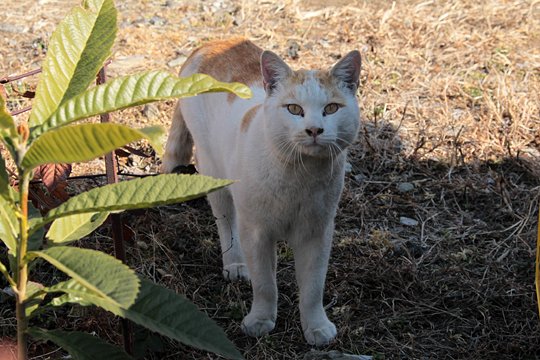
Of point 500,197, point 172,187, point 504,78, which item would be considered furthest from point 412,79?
point 172,187

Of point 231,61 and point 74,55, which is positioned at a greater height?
point 74,55

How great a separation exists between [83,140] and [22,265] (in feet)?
1.20

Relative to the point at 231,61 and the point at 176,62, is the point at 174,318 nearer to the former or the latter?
the point at 231,61

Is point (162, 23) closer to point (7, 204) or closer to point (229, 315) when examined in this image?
point (229, 315)

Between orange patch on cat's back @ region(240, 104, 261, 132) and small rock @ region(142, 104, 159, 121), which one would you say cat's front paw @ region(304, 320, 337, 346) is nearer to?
orange patch on cat's back @ region(240, 104, 261, 132)

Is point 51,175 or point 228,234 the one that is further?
point 228,234

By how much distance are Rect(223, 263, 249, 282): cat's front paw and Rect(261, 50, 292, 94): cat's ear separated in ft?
2.73

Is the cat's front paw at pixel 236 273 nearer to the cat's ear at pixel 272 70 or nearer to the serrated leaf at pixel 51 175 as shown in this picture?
the cat's ear at pixel 272 70

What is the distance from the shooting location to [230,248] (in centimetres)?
339

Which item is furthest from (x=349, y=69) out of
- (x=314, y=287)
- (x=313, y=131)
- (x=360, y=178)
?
(x=360, y=178)

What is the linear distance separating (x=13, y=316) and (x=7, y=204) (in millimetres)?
1408

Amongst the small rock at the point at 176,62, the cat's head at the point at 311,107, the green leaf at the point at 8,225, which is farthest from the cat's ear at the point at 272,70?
the small rock at the point at 176,62

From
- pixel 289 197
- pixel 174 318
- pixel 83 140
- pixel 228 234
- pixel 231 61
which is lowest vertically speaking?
pixel 228 234

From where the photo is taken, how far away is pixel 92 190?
1.60 metres
